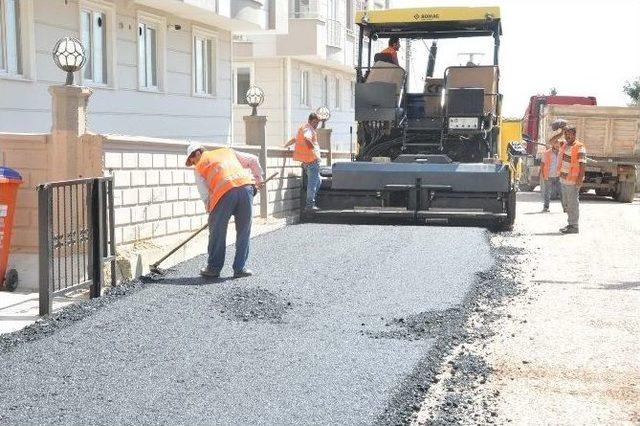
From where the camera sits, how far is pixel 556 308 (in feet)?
22.6

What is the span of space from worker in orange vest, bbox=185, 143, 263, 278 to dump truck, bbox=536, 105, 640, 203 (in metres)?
13.8

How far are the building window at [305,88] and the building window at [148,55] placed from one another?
10.1 metres

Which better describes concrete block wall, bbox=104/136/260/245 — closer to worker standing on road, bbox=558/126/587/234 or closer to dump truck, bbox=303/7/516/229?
dump truck, bbox=303/7/516/229

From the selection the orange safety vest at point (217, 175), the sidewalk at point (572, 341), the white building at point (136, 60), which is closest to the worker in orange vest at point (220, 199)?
the orange safety vest at point (217, 175)

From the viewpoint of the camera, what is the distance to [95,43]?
12961mm

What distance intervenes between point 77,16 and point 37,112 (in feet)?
5.84

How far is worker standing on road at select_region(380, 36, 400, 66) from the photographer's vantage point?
41.2 feet

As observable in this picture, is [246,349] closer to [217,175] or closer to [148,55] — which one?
[217,175]

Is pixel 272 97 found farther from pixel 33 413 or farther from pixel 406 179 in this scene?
pixel 33 413

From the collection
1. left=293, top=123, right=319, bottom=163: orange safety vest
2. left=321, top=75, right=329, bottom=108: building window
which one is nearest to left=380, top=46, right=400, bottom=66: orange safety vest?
left=293, top=123, right=319, bottom=163: orange safety vest

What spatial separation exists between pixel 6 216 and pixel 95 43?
20.0 feet

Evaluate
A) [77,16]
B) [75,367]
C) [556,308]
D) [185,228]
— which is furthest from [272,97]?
[75,367]

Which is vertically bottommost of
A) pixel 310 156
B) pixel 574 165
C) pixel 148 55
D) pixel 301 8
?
pixel 574 165

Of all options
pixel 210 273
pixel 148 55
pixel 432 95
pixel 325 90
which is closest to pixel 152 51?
pixel 148 55
